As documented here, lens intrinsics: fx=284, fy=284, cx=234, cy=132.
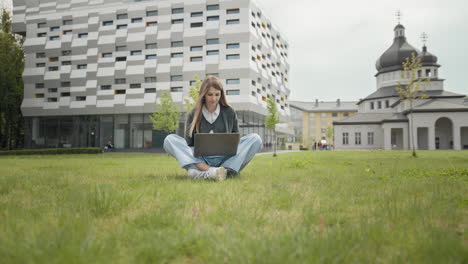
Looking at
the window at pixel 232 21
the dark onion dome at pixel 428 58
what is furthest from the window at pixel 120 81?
the dark onion dome at pixel 428 58

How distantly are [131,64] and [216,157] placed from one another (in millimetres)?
33203

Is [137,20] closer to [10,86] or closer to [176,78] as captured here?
[176,78]

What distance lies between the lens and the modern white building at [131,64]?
32812 mm

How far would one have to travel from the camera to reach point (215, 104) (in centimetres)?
521

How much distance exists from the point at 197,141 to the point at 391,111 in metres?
57.8

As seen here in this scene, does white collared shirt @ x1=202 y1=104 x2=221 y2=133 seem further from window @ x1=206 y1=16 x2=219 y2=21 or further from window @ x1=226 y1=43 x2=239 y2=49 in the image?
window @ x1=206 y1=16 x2=219 y2=21

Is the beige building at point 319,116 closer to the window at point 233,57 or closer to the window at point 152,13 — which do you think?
the window at point 233,57

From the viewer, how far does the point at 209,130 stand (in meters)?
5.28

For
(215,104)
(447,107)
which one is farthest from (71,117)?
(447,107)

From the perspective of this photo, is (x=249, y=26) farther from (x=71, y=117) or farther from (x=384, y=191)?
(x=384, y=191)

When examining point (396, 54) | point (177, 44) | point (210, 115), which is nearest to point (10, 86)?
point (177, 44)

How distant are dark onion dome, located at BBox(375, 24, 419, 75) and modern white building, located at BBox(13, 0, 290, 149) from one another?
30440mm

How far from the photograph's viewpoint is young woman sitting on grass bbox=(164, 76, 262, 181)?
500 cm

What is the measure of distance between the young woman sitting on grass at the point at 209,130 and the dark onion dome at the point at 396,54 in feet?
194
